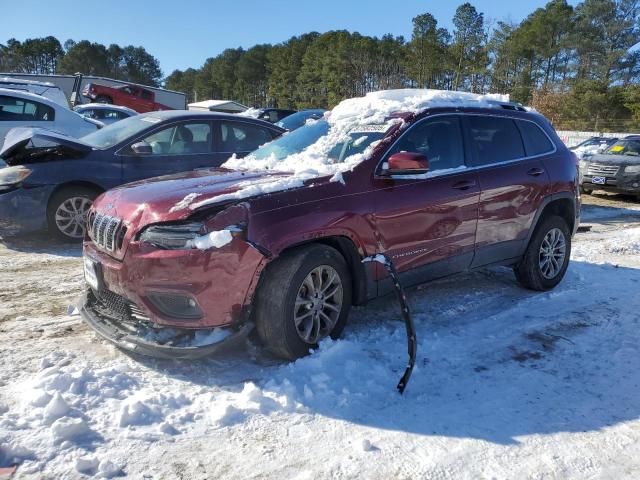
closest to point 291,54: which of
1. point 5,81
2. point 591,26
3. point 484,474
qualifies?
point 591,26

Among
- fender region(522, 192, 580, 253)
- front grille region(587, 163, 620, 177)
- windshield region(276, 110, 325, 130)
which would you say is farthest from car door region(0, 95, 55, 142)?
front grille region(587, 163, 620, 177)

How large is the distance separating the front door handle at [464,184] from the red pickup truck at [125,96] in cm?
2832

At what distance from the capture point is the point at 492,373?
3732 mm

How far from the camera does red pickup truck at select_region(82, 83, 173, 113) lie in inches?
1184

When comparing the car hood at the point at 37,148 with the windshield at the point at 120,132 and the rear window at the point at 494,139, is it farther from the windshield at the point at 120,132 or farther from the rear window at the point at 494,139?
the rear window at the point at 494,139

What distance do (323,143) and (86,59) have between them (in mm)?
91975

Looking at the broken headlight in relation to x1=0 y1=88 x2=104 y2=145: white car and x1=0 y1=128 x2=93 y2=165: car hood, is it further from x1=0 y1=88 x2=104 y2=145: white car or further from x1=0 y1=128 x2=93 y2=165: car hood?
x1=0 y1=88 x2=104 y2=145: white car

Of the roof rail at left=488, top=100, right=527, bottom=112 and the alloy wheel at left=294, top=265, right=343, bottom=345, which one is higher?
the roof rail at left=488, top=100, right=527, bottom=112

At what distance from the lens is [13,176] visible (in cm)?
643

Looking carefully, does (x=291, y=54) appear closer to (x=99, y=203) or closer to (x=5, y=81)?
(x=5, y=81)

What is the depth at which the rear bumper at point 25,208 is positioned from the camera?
6.36m

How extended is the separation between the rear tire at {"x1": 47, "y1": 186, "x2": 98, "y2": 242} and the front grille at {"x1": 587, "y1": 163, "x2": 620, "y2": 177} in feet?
38.3

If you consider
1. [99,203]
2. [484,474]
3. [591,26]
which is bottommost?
[484,474]

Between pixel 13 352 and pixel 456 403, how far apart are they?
2.90 m
